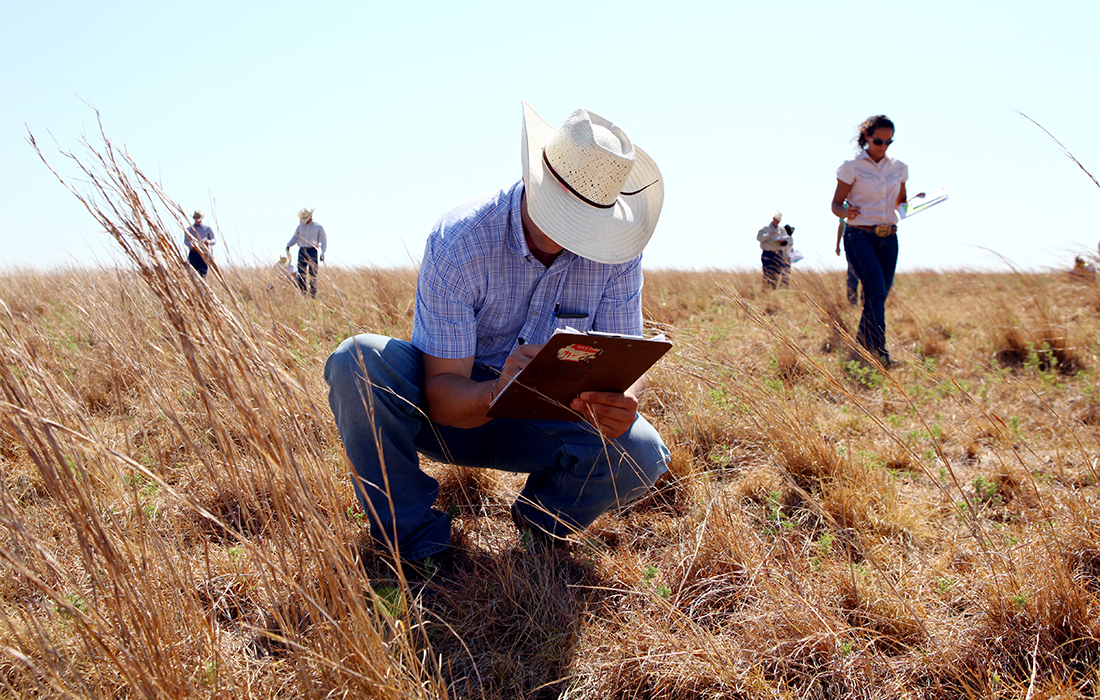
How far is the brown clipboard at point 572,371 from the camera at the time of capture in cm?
142

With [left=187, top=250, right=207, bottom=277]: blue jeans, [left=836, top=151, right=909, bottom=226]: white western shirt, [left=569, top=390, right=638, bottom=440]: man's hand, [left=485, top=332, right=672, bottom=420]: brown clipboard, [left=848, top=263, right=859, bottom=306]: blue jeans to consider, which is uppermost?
[left=836, top=151, right=909, bottom=226]: white western shirt

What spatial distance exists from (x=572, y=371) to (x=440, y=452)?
624 mm

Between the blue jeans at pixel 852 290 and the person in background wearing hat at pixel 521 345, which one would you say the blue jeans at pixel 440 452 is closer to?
the person in background wearing hat at pixel 521 345

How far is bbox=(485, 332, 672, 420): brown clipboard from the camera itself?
1.42 m

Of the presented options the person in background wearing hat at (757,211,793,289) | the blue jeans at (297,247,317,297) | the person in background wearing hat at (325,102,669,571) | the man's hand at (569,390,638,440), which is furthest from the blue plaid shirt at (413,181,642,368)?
the person in background wearing hat at (757,211,793,289)

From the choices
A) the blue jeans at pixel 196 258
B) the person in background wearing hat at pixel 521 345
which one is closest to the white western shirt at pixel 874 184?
the person in background wearing hat at pixel 521 345

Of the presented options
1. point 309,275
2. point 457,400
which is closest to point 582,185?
point 457,400

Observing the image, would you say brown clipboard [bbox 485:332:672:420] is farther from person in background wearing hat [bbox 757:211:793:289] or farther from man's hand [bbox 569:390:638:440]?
person in background wearing hat [bbox 757:211:793:289]

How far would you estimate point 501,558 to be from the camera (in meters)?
1.84

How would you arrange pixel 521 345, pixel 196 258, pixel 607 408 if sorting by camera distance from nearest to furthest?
1. pixel 607 408
2. pixel 521 345
3. pixel 196 258

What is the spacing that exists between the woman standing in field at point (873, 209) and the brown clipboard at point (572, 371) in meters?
3.45

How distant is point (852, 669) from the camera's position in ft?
4.54

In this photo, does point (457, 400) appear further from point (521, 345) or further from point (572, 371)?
point (572, 371)

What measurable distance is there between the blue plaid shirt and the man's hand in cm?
39
